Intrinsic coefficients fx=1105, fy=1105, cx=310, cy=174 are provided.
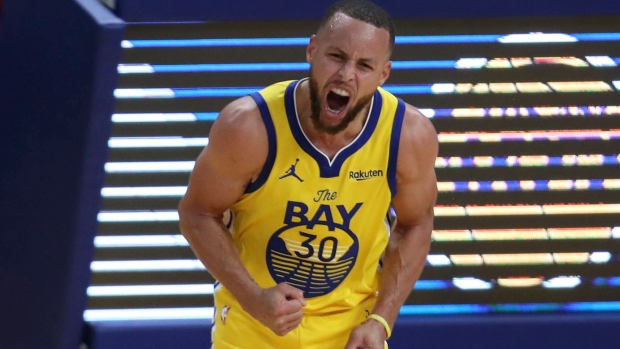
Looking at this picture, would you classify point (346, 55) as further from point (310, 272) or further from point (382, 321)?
point (382, 321)

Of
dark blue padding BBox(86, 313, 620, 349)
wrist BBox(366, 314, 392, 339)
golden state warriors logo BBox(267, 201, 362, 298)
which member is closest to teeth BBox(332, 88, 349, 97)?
golden state warriors logo BBox(267, 201, 362, 298)

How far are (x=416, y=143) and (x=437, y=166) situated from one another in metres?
1.23

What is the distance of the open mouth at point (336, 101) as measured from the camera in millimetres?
3185

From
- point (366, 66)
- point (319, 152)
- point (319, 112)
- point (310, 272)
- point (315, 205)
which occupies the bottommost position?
point (310, 272)

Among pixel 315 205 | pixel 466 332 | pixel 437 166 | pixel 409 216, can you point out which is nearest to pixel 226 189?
pixel 315 205

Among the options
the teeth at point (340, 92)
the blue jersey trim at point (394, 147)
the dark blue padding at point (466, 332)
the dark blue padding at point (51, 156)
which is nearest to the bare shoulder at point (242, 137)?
the teeth at point (340, 92)

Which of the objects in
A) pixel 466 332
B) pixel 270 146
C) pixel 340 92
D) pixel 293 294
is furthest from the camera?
pixel 466 332

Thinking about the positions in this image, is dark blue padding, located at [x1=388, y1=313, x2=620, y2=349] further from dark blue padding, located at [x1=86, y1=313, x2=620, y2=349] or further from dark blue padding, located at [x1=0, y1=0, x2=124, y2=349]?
dark blue padding, located at [x1=0, y1=0, x2=124, y2=349]

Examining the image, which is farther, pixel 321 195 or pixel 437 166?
pixel 437 166

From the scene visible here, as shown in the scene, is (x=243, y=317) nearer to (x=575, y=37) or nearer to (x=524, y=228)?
(x=524, y=228)

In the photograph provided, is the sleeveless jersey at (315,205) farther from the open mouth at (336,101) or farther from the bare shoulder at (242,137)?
the open mouth at (336,101)

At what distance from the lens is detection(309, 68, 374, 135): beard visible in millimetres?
3205

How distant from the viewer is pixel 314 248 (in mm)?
3371

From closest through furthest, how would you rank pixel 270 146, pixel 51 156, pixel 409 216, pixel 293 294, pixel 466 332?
pixel 293 294 → pixel 270 146 → pixel 409 216 → pixel 51 156 → pixel 466 332
